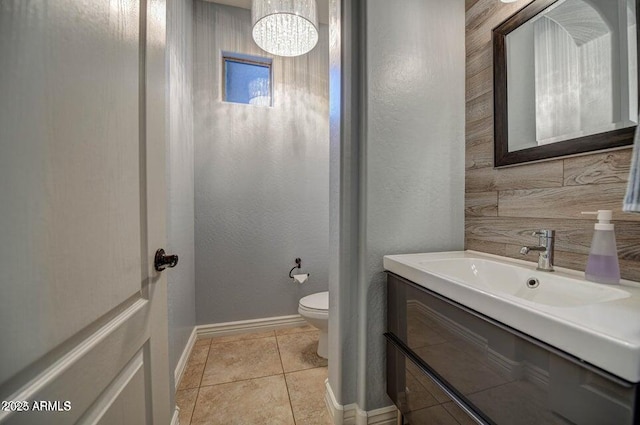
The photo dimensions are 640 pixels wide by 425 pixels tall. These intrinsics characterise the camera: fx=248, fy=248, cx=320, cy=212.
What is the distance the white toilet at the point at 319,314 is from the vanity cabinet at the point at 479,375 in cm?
60

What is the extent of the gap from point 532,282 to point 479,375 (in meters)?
0.42

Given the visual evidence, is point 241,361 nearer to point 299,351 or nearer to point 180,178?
point 299,351

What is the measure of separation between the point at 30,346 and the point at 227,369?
5.30 ft

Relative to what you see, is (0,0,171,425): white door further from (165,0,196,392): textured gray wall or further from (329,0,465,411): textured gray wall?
(329,0,465,411): textured gray wall

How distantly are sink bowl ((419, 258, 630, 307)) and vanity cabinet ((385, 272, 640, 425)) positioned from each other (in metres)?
0.14

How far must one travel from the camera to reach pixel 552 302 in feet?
2.68

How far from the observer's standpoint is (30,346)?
363 mm

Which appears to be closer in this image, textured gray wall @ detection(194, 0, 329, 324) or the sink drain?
the sink drain

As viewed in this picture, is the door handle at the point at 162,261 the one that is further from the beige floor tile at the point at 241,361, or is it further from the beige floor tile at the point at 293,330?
the beige floor tile at the point at 293,330

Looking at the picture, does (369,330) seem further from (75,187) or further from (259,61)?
(259,61)

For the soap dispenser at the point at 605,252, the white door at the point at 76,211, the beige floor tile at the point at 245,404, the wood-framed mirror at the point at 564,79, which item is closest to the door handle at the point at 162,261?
the white door at the point at 76,211

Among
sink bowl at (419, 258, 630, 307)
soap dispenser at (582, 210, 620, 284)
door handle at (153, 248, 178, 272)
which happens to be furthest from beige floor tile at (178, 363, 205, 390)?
soap dispenser at (582, 210, 620, 284)

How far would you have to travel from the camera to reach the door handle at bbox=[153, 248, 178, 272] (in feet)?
2.51

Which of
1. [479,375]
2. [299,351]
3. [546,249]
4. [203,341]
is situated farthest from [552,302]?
[203,341]
